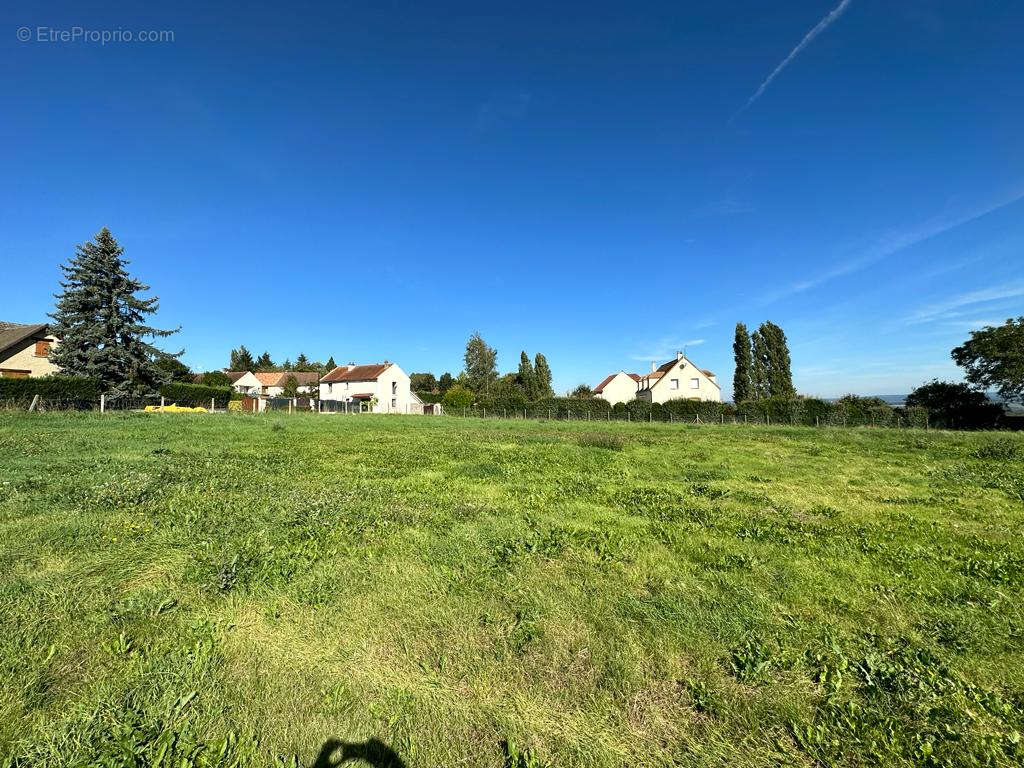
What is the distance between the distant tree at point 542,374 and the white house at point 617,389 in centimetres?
953

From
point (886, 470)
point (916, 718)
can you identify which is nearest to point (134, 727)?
point (916, 718)

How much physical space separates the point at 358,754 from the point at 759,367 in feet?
207

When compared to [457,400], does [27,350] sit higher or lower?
higher

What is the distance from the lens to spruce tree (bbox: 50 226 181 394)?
1253 inches

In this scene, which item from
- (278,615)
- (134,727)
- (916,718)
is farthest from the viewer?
(278,615)

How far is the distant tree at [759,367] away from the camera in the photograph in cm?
5588

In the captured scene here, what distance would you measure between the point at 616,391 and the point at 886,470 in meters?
48.9

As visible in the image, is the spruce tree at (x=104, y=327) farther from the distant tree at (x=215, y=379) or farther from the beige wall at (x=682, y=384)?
the beige wall at (x=682, y=384)

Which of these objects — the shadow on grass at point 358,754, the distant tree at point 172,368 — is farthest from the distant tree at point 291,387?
the shadow on grass at point 358,754

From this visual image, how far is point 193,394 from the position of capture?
122 ft

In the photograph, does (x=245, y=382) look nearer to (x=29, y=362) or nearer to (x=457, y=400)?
(x=29, y=362)

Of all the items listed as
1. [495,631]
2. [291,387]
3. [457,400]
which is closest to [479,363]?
[457,400]

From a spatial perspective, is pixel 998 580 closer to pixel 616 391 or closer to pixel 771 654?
pixel 771 654

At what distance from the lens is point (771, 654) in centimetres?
295
